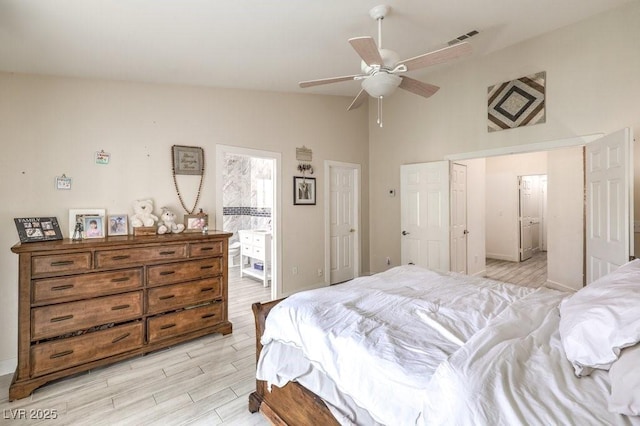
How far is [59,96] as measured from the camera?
2.76 meters

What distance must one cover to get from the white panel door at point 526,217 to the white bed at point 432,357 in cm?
604

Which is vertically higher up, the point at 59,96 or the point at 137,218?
the point at 59,96

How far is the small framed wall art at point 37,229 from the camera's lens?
2452mm

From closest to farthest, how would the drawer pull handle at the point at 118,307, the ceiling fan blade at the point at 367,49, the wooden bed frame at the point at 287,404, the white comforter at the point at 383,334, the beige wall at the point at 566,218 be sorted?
the white comforter at the point at 383,334 < the wooden bed frame at the point at 287,404 < the ceiling fan blade at the point at 367,49 < the drawer pull handle at the point at 118,307 < the beige wall at the point at 566,218

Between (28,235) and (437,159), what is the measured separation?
4.83 m

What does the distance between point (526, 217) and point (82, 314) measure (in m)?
8.76

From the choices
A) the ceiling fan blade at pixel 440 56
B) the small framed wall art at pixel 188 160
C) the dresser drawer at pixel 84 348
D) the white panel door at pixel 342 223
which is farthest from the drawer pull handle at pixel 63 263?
the white panel door at pixel 342 223

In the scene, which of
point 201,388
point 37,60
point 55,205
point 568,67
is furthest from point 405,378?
point 568,67

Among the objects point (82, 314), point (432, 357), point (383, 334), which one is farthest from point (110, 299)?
point (432, 357)

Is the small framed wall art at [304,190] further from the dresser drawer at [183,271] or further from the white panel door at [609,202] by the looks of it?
the white panel door at [609,202]

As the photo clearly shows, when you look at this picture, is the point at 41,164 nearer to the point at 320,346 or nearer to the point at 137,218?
the point at 137,218

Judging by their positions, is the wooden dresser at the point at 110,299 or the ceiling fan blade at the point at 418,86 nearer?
the wooden dresser at the point at 110,299

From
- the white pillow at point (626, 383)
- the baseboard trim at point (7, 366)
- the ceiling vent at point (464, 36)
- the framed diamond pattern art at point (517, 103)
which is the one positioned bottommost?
the baseboard trim at point (7, 366)

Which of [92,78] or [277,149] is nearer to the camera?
[92,78]
